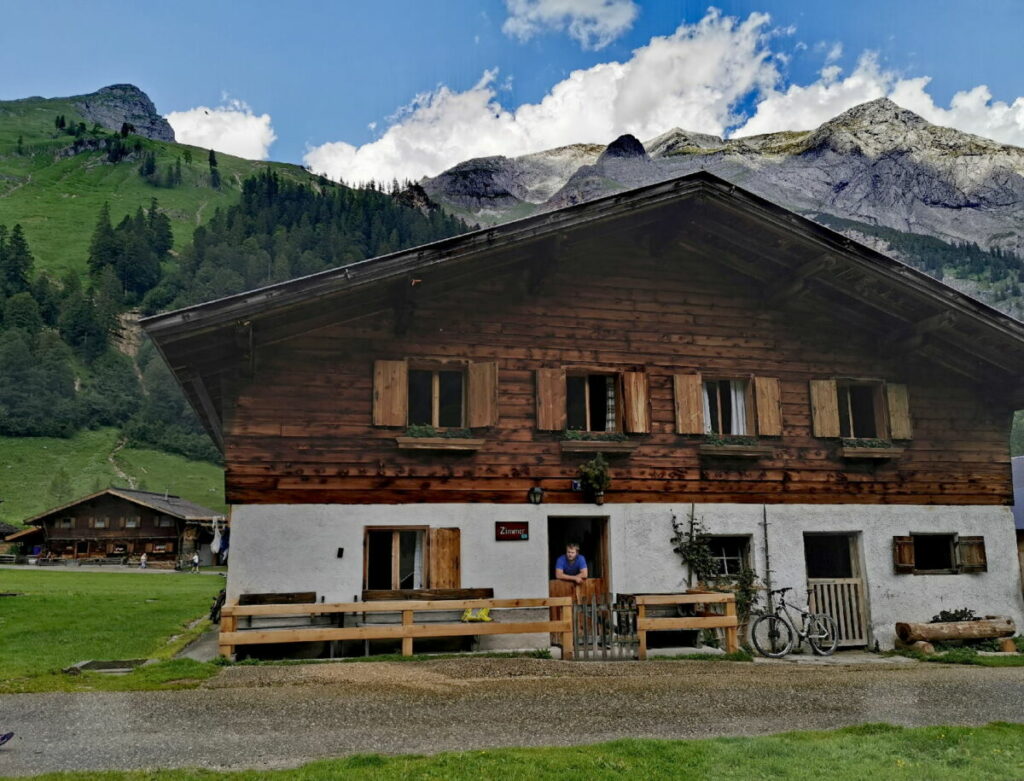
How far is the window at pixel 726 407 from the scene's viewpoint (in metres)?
15.7

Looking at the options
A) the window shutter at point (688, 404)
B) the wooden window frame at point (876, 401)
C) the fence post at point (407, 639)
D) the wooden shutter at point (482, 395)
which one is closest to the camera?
the fence post at point (407, 639)

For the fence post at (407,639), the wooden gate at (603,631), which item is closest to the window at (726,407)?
the wooden gate at (603,631)

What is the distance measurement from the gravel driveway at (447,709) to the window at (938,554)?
3.87 meters

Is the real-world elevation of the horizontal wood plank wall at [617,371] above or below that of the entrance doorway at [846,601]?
above

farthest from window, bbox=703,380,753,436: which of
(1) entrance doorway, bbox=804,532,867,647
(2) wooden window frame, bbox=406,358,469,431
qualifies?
(2) wooden window frame, bbox=406,358,469,431

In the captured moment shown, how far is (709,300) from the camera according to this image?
1589cm

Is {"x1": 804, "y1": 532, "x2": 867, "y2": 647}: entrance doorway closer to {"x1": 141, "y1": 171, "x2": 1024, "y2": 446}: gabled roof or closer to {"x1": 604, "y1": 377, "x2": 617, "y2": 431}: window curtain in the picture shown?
{"x1": 604, "y1": 377, "x2": 617, "y2": 431}: window curtain

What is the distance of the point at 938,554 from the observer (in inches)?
655

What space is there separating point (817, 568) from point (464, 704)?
12572 millimetres

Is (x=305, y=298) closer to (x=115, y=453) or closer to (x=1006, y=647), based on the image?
(x=1006, y=647)

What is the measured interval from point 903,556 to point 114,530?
5662cm

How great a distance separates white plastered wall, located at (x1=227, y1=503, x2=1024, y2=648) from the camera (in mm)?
13086

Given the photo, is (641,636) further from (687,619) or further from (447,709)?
(447,709)

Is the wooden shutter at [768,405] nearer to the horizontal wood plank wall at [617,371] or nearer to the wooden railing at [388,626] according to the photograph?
the horizontal wood plank wall at [617,371]
